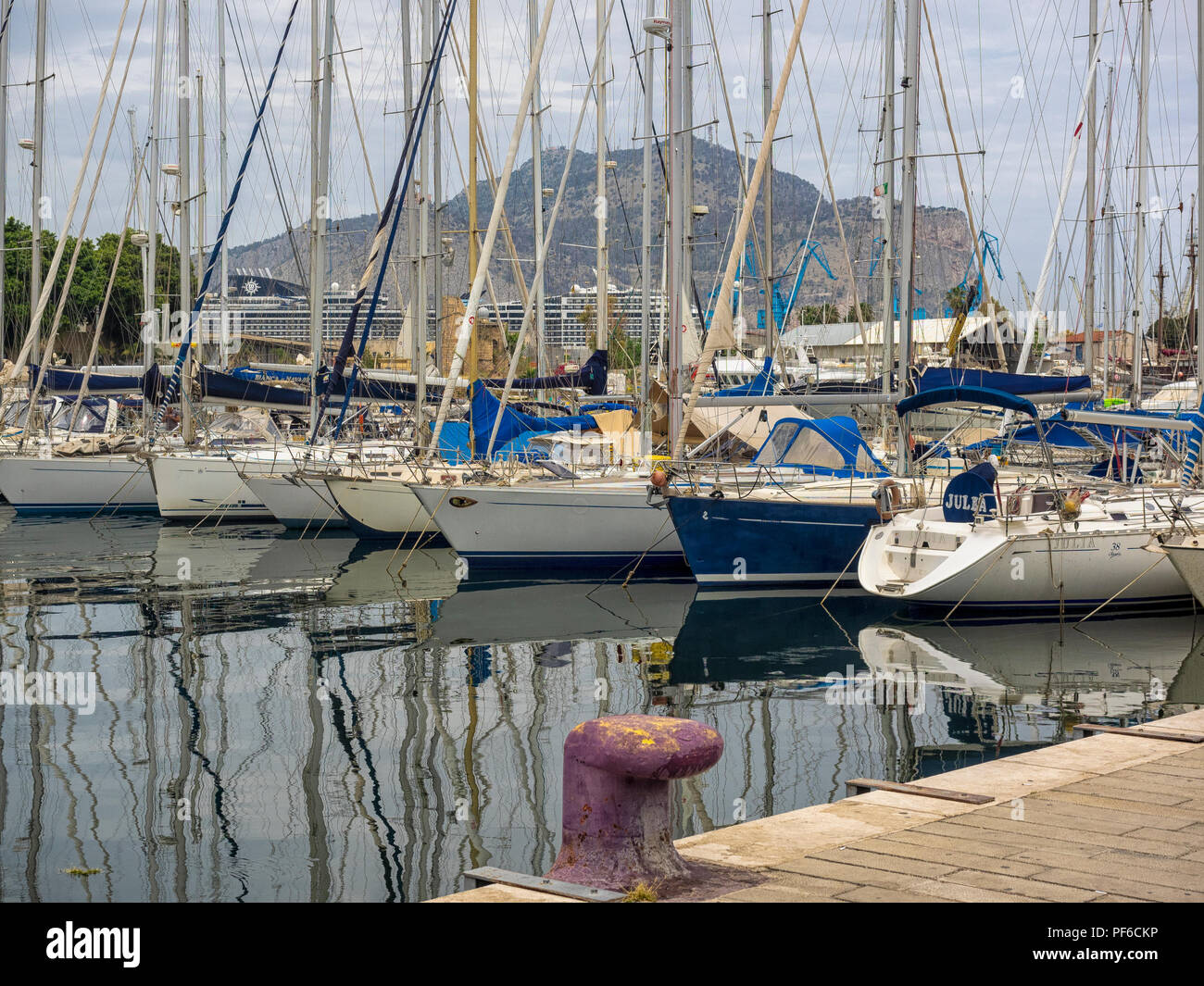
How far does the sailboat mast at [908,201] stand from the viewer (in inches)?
883

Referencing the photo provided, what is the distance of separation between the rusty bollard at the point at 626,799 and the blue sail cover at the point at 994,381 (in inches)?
726

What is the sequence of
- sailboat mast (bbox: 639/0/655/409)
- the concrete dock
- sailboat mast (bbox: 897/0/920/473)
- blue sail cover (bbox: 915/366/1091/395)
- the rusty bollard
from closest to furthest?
the concrete dock
the rusty bollard
sailboat mast (bbox: 897/0/920/473)
blue sail cover (bbox: 915/366/1091/395)
sailboat mast (bbox: 639/0/655/409)

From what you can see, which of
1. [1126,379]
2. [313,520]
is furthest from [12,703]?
[1126,379]

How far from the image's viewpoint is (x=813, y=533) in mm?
21812

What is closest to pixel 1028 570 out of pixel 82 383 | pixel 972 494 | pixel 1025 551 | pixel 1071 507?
pixel 1025 551

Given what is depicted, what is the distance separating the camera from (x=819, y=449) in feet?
78.6

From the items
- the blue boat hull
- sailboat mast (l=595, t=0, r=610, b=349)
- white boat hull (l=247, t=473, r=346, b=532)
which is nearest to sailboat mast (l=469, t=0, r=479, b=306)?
sailboat mast (l=595, t=0, r=610, b=349)

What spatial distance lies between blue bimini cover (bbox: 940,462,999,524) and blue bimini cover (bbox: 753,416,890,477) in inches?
159

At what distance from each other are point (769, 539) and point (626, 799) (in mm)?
15505

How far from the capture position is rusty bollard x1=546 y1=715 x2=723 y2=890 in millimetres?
6363

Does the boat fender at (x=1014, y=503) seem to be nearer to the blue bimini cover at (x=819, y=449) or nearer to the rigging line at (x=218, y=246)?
the blue bimini cover at (x=819, y=449)

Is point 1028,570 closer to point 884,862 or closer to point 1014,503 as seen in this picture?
point 1014,503

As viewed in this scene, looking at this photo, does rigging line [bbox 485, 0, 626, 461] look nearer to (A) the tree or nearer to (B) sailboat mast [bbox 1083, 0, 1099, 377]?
(A) the tree

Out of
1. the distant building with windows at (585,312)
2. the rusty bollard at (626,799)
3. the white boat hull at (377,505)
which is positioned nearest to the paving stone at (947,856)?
the rusty bollard at (626,799)
